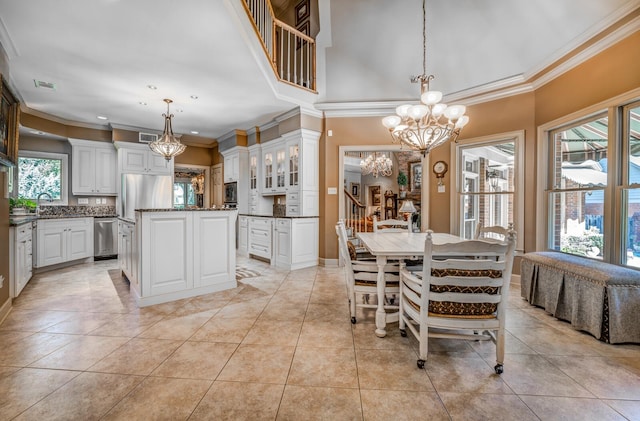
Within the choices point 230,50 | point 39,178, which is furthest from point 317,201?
point 39,178

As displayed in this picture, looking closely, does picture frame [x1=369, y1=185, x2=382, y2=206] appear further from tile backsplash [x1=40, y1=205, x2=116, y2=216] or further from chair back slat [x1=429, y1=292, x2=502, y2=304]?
chair back slat [x1=429, y1=292, x2=502, y2=304]

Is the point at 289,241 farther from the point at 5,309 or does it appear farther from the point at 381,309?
the point at 5,309

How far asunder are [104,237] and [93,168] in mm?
1448

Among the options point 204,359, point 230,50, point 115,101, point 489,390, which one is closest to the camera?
point 489,390

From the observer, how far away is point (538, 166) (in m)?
3.58

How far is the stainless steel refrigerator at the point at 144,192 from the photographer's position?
18.7ft

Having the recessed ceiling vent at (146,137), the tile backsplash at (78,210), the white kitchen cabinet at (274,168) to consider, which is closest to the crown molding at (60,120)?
the recessed ceiling vent at (146,137)

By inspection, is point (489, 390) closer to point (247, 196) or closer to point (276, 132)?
point (276, 132)

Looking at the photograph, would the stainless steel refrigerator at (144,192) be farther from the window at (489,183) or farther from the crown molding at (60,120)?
the window at (489,183)

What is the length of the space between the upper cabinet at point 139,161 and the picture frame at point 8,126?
265cm

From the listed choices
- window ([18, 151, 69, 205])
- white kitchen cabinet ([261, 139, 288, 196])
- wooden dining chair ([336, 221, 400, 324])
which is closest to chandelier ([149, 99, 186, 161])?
white kitchen cabinet ([261, 139, 288, 196])

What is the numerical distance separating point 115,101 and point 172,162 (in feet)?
6.63

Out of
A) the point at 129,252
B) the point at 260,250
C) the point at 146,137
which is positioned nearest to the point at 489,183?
the point at 260,250

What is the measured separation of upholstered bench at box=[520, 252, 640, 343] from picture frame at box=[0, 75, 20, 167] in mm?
5331
